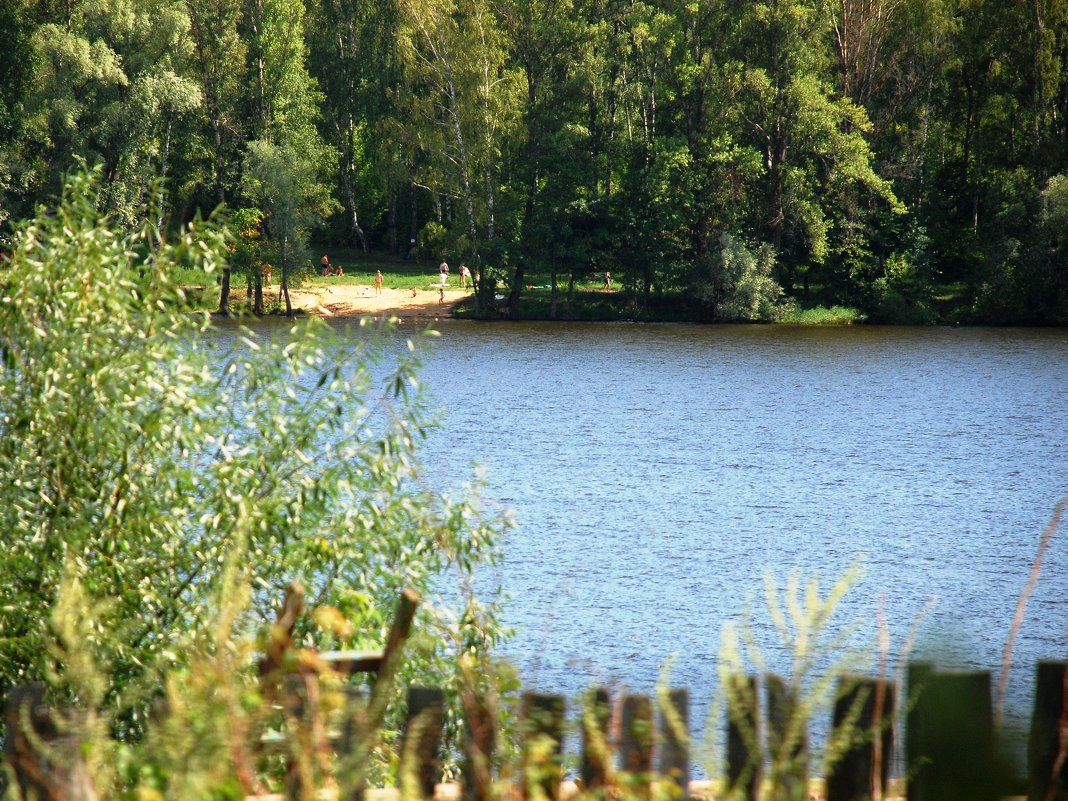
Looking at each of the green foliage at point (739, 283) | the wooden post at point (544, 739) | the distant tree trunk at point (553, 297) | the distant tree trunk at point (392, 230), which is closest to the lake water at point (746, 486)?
the wooden post at point (544, 739)

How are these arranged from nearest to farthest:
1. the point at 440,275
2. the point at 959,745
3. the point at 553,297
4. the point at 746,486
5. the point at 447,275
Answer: the point at 959,745 → the point at 746,486 → the point at 553,297 → the point at 440,275 → the point at 447,275

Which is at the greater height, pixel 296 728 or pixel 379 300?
pixel 296 728

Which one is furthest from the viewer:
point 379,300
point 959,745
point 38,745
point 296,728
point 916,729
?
point 379,300

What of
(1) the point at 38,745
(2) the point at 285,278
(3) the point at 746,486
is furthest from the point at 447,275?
(1) the point at 38,745

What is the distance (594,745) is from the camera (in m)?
3.30

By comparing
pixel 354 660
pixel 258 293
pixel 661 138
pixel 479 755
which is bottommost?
pixel 258 293

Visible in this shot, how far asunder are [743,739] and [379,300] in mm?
59675

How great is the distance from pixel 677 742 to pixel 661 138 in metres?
56.7

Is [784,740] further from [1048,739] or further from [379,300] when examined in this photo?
[379,300]

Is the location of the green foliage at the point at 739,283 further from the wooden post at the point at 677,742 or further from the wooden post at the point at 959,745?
the wooden post at the point at 959,745

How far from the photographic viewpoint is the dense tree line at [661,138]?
56594 mm

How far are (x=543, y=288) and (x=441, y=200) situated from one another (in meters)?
11.4

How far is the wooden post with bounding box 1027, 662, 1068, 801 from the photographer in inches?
135

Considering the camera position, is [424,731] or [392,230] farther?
[392,230]
